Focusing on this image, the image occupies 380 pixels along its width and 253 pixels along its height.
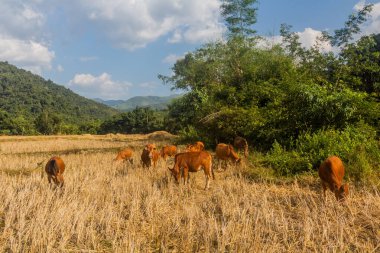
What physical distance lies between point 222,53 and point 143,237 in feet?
71.8

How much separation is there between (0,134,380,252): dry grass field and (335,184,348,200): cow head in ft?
0.46

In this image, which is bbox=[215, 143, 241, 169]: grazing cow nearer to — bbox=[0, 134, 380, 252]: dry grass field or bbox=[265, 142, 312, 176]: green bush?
bbox=[265, 142, 312, 176]: green bush

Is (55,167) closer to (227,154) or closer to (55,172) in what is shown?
(55,172)

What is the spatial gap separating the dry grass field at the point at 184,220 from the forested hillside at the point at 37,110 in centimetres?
5884

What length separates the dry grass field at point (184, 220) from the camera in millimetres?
5254

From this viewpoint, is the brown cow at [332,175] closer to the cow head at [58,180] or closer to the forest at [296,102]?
the forest at [296,102]

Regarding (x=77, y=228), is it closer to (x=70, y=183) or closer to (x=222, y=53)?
(x=70, y=183)

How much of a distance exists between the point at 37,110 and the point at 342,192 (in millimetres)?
97091

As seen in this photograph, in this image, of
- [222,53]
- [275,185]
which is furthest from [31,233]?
[222,53]

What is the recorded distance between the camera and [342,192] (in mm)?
7590

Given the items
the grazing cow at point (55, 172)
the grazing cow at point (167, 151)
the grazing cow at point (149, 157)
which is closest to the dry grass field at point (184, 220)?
the grazing cow at point (55, 172)

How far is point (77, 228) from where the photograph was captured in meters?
5.80

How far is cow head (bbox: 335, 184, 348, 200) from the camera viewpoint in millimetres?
7529

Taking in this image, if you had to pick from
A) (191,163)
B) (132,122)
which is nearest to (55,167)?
(191,163)
